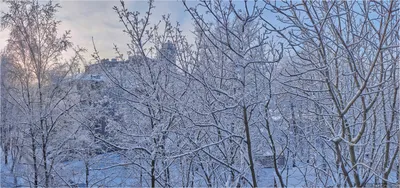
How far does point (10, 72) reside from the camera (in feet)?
17.3

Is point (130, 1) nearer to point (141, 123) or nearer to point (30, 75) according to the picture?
point (141, 123)

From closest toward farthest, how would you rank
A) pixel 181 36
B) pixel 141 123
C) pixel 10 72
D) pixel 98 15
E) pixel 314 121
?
pixel 314 121
pixel 181 36
pixel 98 15
pixel 141 123
pixel 10 72

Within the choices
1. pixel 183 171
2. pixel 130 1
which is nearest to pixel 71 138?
pixel 183 171

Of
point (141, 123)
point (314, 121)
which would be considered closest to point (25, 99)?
point (141, 123)

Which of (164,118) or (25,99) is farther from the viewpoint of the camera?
(25,99)

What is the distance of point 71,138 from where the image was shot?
600 centimetres

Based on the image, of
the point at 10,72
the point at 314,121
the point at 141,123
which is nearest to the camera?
the point at 314,121

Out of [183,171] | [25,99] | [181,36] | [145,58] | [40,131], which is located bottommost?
[183,171]

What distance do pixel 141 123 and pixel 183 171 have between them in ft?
3.52

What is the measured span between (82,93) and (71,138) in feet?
3.17

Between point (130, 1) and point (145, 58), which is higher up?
point (130, 1)

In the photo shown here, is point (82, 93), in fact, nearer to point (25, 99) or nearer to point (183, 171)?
point (25, 99)

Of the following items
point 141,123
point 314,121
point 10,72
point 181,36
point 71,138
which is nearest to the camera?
point 314,121

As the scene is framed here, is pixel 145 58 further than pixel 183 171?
No
